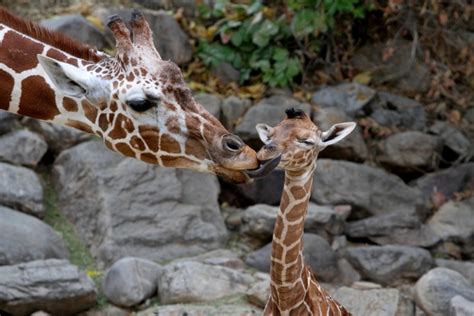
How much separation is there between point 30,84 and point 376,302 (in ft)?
11.2

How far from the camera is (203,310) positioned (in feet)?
19.1

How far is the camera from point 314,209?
6.93 meters

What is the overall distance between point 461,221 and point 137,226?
279 centimetres

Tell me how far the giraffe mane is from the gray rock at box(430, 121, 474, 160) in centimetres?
504

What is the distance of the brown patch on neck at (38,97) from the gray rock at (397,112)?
500cm

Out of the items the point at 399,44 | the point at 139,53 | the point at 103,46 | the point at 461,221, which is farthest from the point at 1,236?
the point at 399,44

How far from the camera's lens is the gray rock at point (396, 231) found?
271 inches

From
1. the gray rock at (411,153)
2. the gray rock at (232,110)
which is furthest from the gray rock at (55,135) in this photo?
the gray rock at (411,153)

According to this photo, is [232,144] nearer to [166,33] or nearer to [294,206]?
[294,206]

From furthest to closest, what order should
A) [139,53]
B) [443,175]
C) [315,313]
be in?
[443,175] → [315,313] → [139,53]

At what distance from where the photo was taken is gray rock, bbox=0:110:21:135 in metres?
6.81

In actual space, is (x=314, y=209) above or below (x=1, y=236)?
below

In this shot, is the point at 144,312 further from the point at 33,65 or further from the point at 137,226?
the point at 33,65

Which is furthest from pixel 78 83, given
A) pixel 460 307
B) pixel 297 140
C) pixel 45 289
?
pixel 460 307
